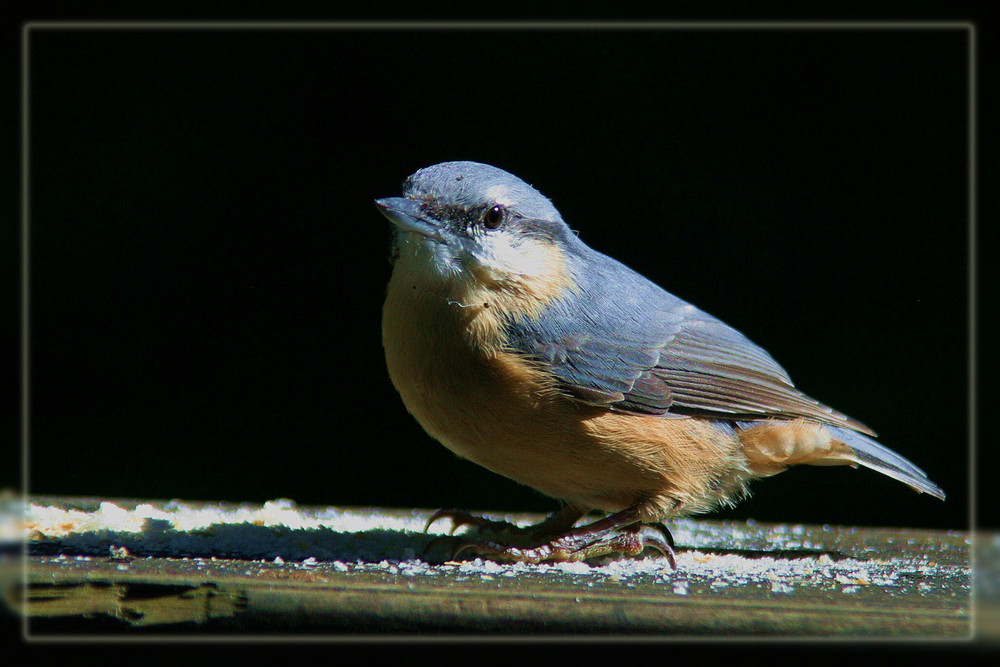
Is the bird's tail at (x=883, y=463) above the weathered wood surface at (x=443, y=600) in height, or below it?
above

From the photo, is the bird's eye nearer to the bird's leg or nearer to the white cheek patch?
the white cheek patch

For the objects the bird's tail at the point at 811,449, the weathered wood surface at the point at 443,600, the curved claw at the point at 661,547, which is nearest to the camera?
the weathered wood surface at the point at 443,600

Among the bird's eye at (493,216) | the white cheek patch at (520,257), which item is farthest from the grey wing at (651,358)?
the bird's eye at (493,216)

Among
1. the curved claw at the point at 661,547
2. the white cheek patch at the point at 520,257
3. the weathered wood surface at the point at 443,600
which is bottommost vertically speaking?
the curved claw at the point at 661,547

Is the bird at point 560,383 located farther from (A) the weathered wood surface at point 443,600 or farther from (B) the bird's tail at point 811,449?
(A) the weathered wood surface at point 443,600

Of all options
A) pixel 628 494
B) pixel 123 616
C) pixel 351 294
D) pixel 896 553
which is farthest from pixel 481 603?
pixel 351 294

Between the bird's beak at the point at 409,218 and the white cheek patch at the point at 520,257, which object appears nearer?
the bird's beak at the point at 409,218

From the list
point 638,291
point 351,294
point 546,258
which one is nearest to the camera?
point 546,258

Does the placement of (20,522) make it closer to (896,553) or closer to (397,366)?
(397,366)
